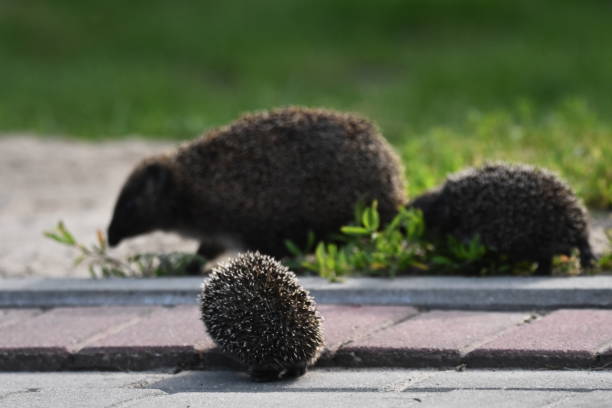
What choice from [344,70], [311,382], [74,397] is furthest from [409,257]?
[344,70]

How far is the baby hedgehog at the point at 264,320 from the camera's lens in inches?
165

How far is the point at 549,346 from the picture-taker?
169 inches

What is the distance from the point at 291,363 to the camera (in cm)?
421

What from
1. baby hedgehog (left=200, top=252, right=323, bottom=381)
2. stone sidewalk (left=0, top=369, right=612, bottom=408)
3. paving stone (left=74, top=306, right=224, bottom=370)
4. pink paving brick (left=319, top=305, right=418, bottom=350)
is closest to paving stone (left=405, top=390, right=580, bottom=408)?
stone sidewalk (left=0, top=369, right=612, bottom=408)

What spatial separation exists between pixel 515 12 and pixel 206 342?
1579cm

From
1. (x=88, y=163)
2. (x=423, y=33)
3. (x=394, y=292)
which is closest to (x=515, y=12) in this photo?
(x=423, y=33)

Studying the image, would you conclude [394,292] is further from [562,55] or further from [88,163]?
[562,55]

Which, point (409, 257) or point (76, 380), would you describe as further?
point (409, 257)

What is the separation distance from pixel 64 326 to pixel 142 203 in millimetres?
1677

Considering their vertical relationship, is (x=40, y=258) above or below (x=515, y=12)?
below

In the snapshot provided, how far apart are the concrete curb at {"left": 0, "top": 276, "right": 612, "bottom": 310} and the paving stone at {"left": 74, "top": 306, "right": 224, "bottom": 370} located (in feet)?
1.80

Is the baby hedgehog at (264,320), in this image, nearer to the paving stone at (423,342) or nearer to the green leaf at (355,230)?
the paving stone at (423,342)

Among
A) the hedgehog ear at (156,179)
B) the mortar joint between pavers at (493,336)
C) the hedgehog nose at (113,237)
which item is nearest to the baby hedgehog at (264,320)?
the mortar joint between pavers at (493,336)

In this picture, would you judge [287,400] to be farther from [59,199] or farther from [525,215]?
[59,199]
